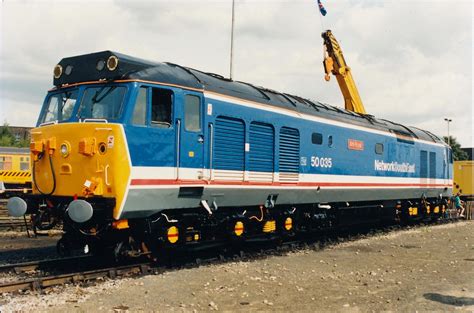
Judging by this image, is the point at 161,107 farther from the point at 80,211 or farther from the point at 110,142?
the point at 80,211

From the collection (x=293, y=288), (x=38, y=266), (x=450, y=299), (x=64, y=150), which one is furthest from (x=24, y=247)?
(x=450, y=299)

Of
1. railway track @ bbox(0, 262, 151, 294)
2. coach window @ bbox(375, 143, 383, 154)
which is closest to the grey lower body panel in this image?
railway track @ bbox(0, 262, 151, 294)

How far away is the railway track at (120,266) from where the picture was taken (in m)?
8.55

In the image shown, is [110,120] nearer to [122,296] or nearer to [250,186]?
[122,296]

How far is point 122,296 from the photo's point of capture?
7.98 m

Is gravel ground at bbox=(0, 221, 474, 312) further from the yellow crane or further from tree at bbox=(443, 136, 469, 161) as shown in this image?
tree at bbox=(443, 136, 469, 161)

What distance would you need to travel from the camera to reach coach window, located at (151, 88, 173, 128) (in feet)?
30.6

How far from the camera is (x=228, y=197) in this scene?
1081 centimetres

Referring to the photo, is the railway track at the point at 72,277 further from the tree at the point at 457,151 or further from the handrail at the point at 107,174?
the tree at the point at 457,151

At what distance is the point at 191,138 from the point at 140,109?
4.25 ft

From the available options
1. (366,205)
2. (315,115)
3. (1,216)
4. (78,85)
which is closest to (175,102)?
(78,85)

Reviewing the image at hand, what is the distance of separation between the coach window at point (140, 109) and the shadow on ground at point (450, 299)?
19.4 ft

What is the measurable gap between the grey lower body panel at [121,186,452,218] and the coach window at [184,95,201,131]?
128cm

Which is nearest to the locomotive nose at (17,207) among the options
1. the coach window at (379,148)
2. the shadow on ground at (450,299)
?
the shadow on ground at (450,299)
